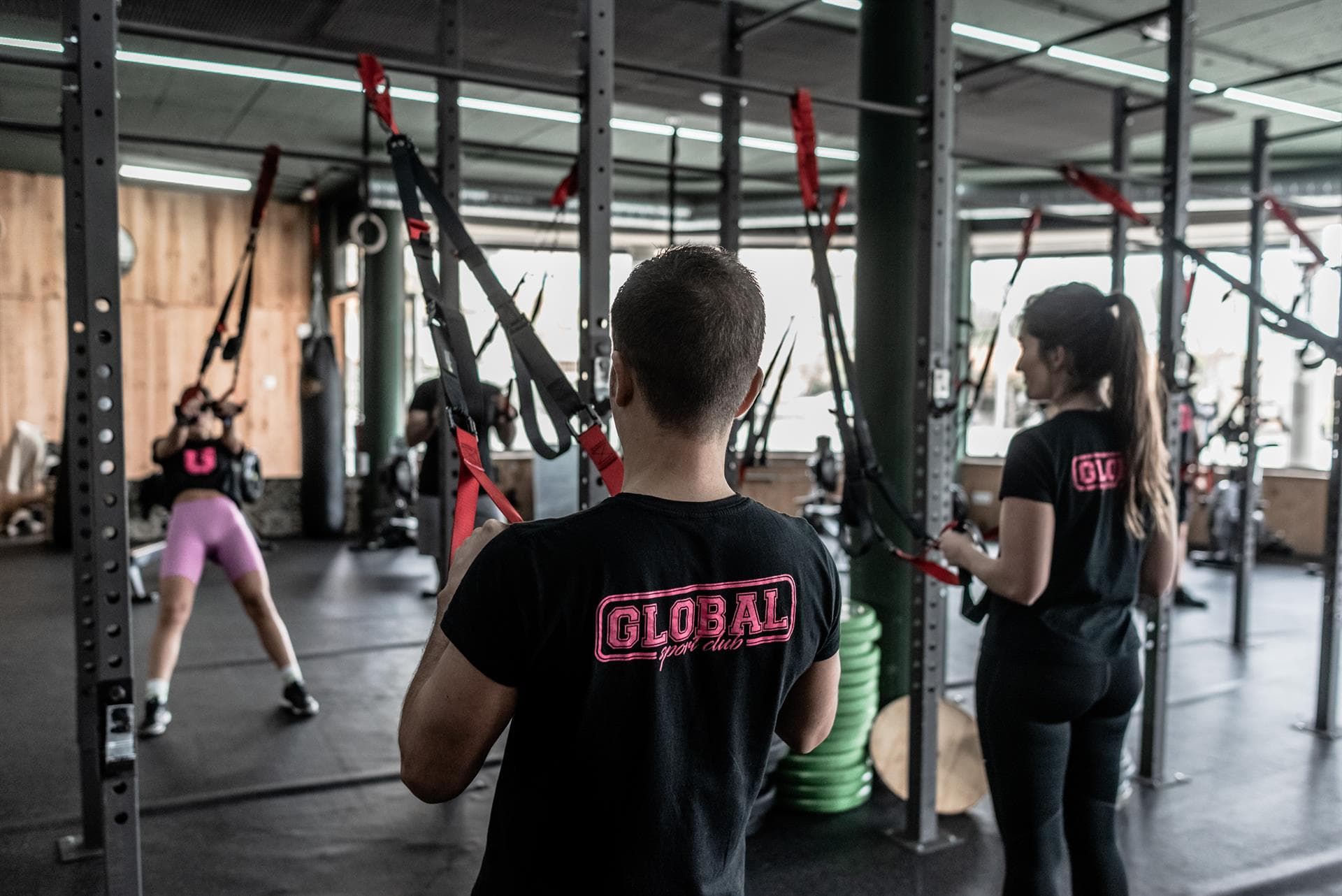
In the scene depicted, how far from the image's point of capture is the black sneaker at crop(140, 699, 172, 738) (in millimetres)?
3803

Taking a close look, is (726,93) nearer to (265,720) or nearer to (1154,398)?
(1154,398)

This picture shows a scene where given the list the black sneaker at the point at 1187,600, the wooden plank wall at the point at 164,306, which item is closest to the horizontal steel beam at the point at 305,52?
the black sneaker at the point at 1187,600

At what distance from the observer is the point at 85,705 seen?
8.41ft

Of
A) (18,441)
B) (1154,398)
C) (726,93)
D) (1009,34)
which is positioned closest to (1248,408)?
(1009,34)

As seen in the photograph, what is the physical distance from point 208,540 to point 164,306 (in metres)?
5.72

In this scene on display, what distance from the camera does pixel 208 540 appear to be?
3.86m

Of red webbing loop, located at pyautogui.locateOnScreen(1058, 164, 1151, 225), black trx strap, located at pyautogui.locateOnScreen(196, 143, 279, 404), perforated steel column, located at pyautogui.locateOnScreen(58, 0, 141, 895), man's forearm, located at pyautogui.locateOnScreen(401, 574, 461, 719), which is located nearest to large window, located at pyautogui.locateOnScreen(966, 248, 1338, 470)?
red webbing loop, located at pyautogui.locateOnScreen(1058, 164, 1151, 225)

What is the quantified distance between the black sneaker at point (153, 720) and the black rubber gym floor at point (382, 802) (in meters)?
0.05

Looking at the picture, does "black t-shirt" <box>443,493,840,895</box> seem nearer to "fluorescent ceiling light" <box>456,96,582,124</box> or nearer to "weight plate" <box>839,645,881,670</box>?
"weight plate" <box>839,645,881,670</box>

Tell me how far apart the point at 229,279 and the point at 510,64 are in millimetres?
4525

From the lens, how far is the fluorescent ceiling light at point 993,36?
5.33 metres

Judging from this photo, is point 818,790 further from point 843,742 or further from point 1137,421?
point 1137,421

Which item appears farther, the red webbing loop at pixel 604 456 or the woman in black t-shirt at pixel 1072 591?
the woman in black t-shirt at pixel 1072 591

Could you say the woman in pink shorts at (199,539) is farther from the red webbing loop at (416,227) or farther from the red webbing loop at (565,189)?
the red webbing loop at (416,227)
